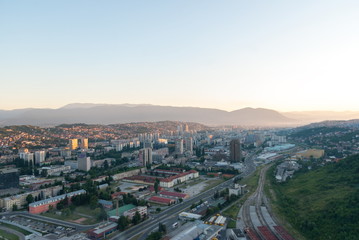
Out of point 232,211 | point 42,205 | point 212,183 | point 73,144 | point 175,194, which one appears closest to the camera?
point 232,211

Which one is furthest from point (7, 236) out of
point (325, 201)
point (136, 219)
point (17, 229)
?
point (325, 201)

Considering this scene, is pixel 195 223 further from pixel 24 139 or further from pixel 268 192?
pixel 24 139

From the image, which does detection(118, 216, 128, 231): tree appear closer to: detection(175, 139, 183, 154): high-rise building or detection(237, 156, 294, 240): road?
detection(237, 156, 294, 240): road

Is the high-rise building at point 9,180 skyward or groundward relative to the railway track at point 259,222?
skyward

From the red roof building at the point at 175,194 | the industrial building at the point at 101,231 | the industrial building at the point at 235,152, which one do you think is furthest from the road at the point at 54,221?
the industrial building at the point at 235,152

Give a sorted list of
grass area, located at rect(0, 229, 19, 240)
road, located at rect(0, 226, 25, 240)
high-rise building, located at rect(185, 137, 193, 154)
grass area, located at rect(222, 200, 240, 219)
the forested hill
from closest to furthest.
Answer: the forested hill
grass area, located at rect(0, 229, 19, 240)
road, located at rect(0, 226, 25, 240)
grass area, located at rect(222, 200, 240, 219)
high-rise building, located at rect(185, 137, 193, 154)

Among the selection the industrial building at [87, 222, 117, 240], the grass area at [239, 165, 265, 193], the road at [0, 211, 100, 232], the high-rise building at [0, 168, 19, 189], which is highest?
the high-rise building at [0, 168, 19, 189]

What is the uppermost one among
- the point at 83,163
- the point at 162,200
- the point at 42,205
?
the point at 83,163

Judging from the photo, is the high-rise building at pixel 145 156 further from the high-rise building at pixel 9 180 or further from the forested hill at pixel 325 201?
the forested hill at pixel 325 201

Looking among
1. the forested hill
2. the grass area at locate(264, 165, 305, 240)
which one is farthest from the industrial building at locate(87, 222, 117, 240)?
the forested hill

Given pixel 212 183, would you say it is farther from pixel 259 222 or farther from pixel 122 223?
pixel 122 223
